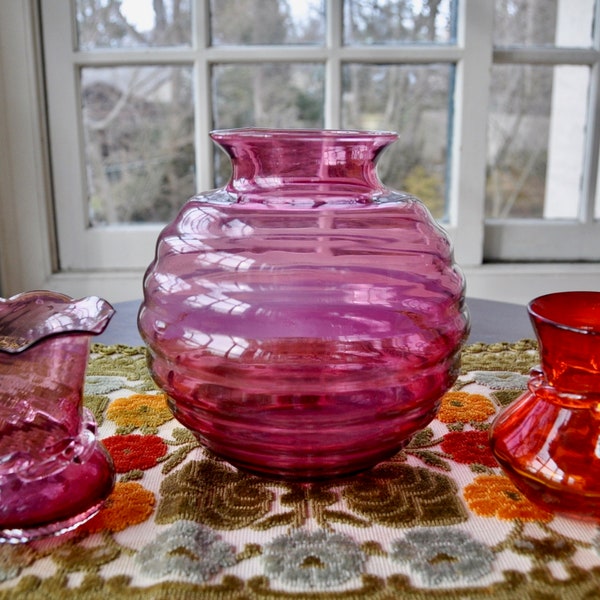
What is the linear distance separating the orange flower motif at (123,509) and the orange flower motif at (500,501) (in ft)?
0.63

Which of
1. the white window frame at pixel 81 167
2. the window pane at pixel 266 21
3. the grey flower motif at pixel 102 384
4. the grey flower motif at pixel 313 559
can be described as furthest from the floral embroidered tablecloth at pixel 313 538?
the window pane at pixel 266 21

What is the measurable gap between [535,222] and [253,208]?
3.56 ft

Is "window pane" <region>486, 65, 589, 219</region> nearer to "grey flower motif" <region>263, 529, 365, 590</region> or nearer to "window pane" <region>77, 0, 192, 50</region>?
"window pane" <region>77, 0, 192, 50</region>

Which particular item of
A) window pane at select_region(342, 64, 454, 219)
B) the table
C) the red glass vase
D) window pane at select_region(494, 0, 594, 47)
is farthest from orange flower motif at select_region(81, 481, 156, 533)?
window pane at select_region(494, 0, 594, 47)

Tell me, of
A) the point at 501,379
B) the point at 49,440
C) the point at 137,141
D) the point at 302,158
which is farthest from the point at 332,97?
the point at 49,440

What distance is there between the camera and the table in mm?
356

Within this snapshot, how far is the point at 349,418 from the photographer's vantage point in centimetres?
42

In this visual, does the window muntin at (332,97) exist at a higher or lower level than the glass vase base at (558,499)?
higher

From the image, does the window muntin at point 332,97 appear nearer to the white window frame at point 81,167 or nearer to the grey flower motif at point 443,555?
the white window frame at point 81,167

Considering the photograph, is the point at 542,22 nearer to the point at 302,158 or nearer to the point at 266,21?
the point at 266,21

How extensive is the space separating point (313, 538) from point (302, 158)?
22 cm

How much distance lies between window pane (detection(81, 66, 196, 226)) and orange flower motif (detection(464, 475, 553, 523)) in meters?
1.05

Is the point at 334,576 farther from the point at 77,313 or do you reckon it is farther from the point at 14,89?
the point at 14,89

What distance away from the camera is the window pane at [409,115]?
4.40ft
